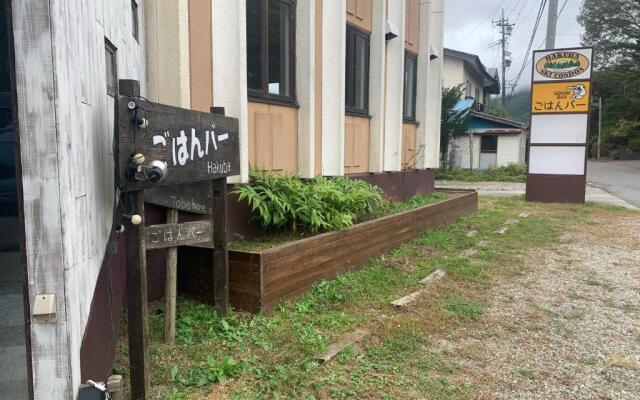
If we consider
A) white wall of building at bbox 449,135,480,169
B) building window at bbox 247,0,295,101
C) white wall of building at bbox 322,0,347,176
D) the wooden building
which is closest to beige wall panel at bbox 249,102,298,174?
the wooden building

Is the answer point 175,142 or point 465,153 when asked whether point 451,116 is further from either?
point 175,142

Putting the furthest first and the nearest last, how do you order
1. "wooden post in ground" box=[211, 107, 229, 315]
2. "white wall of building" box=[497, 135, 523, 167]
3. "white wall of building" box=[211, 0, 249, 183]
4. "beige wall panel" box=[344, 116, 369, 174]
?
"white wall of building" box=[497, 135, 523, 167]
"beige wall panel" box=[344, 116, 369, 174]
"white wall of building" box=[211, 0, 249, 183]
"wooden post in ground" box=[211, 107, 229, 315]

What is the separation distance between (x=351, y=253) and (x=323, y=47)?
10.2 ft

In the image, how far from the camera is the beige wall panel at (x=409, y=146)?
34.1 feet

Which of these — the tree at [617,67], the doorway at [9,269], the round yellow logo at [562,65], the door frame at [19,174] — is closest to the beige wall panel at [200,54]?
the doorway at [9,269]

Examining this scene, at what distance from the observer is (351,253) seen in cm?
561

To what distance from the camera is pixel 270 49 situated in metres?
6.03

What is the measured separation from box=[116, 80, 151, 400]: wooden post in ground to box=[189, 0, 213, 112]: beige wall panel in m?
2.32

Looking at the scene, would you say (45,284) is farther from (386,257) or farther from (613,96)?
(613,96)

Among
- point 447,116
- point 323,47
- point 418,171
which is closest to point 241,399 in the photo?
point 323,47

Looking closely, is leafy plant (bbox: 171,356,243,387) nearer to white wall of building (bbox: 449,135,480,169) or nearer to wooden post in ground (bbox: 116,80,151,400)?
wooden post in ground (bbox: 116,80,151,400)

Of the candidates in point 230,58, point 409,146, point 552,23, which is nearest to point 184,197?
point 230,58

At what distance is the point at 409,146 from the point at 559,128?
5891 millimetres

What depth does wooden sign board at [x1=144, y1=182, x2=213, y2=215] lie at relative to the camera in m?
4.04
